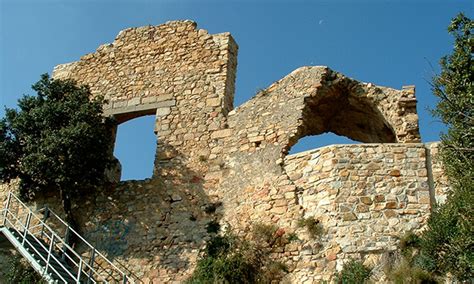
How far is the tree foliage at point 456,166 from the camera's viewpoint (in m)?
10.2

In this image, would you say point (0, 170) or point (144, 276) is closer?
point (144, 276)

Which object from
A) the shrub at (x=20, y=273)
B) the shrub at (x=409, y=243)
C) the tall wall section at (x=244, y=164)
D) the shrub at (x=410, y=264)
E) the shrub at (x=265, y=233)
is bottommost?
the shrub at (x=20, y=273)

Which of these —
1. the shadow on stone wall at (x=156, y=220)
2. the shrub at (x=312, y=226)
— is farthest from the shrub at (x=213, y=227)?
the shrub at (x=312, y=226)

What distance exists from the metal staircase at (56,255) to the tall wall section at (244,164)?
13.2 inches

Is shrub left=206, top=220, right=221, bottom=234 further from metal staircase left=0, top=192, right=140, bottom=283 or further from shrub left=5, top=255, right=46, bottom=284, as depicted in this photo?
shrub left=5, top=255, right=46, bottom=284

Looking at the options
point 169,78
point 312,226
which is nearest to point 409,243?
point 312,226

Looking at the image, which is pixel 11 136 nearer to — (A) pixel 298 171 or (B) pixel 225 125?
(B) pixel 225 125

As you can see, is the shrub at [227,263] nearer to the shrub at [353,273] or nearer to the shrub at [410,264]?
the shrub at [353,273]

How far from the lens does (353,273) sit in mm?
10938

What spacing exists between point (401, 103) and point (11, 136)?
8.82m

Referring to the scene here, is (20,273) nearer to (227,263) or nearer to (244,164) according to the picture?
(227,263)

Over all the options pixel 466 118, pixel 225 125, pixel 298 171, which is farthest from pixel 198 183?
pixel 466 118

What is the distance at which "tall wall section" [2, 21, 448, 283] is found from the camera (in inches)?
464

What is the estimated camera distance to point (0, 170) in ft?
46.9
